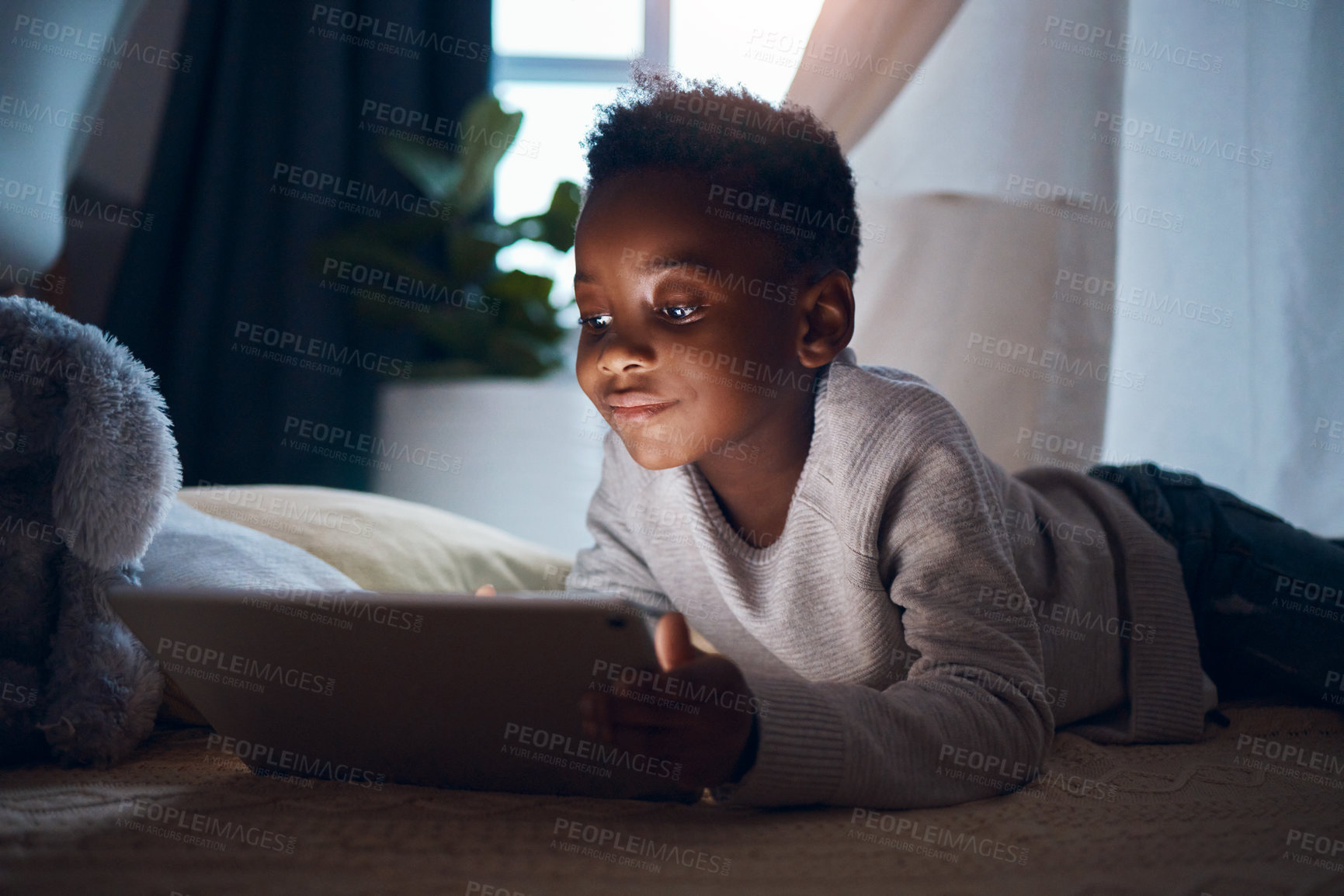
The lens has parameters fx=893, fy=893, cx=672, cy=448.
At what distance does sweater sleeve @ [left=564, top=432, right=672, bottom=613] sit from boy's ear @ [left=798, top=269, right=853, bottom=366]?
29cm

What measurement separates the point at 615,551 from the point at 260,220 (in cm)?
153

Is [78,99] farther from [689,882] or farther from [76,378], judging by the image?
[689,882]

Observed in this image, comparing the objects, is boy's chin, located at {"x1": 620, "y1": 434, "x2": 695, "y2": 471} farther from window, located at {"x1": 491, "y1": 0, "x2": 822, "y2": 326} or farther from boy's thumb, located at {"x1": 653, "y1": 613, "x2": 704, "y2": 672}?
window, located at {"x1": 491, "y1": 0, "x2": 822, "y2": 326}

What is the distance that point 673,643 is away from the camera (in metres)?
0.55

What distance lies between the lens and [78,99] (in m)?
1.78

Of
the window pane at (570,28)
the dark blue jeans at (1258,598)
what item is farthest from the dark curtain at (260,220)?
the dark blue jeans at (1258,598)

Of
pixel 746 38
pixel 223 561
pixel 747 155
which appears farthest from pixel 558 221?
pixel 223 561

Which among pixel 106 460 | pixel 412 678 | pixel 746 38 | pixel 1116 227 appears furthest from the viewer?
pixel 746 38

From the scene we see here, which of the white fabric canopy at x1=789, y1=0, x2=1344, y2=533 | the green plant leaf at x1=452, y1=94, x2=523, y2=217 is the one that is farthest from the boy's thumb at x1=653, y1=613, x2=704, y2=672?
the green plant leaf at x1=452, y1=94, x2=523, y2=217

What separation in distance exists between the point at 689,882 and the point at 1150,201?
1360mm

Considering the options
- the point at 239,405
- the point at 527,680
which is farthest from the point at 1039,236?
the point at 239,405

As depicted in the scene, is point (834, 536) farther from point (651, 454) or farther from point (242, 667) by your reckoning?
point (242, 667)

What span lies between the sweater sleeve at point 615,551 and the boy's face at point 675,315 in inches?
9.4

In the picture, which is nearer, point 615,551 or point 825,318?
point 825,318
